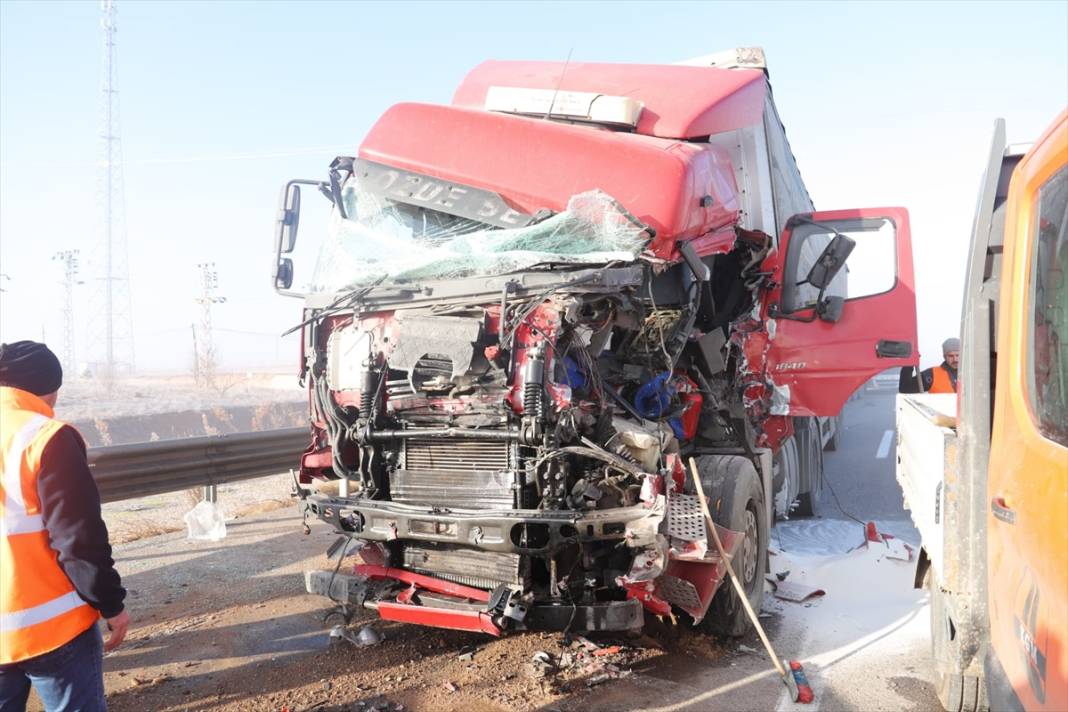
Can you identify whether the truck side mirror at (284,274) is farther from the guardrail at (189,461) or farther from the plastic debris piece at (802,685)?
the plastic debris piece at (802,685)

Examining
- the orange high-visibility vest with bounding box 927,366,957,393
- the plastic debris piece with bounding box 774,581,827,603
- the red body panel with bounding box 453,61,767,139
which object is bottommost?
the plastic debris piece with bounding box 774,581,827,603

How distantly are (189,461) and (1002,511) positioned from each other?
649 centimetres

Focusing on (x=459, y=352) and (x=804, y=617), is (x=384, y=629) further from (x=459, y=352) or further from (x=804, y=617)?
(x=804, y=617)

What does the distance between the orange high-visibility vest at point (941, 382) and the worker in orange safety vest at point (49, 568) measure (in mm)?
6284

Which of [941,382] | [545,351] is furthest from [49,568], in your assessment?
[941,382]

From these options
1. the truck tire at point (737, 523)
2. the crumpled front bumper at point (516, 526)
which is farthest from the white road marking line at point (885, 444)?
the crumpled front bumper at point (516, 526)

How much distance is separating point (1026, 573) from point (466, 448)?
103 inches

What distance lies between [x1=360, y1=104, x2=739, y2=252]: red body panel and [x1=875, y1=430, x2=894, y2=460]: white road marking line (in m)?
7.49

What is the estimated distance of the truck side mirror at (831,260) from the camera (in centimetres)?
553

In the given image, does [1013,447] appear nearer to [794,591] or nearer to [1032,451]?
[1032,451]

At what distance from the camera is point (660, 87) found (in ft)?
17.8

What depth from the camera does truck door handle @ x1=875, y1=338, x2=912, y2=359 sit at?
609 cm

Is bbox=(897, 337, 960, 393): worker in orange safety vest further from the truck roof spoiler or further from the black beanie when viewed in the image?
the black beanie

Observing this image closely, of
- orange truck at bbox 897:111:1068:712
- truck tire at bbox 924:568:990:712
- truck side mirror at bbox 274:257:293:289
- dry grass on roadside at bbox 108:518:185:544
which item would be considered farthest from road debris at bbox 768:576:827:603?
dry grass on roadside at bbox 108:518:185:544
